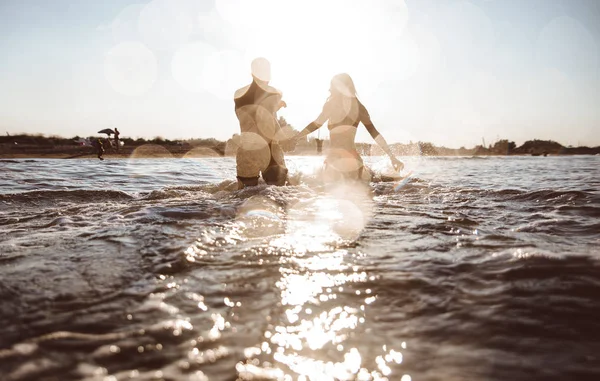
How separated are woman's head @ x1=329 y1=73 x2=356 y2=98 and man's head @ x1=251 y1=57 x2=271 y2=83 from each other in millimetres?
1501

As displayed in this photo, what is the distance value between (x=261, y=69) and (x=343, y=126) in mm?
2166

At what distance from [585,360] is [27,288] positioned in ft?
9.03

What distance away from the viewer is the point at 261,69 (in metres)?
6.13

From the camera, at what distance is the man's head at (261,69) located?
6.09 meters

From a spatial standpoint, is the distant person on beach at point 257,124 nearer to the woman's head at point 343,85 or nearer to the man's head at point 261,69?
the man's head at point 261,69

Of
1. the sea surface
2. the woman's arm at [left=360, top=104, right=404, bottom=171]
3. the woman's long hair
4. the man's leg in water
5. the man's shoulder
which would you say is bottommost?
the sea surface

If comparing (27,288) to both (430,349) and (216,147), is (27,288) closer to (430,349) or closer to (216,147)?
(430,349)

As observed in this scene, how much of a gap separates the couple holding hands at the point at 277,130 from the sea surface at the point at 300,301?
3238 millimetres

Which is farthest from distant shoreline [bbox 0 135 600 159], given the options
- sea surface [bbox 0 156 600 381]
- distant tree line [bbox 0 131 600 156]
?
sea surface [bbox 0 156 600 381]

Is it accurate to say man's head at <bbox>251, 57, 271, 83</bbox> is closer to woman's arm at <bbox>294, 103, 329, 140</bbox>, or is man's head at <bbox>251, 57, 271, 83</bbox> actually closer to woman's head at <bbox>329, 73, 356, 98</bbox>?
woman's arm at <bbox>294, 103, 329, 140</bbox>

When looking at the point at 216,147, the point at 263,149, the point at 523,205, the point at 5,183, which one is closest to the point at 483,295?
the point at 523,205

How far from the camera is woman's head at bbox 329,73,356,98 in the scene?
6746mm

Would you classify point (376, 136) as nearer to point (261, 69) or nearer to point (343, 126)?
point (343, 126)

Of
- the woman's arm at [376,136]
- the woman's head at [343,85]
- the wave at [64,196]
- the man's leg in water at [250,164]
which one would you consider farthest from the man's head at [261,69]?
the wave at [64,196]
